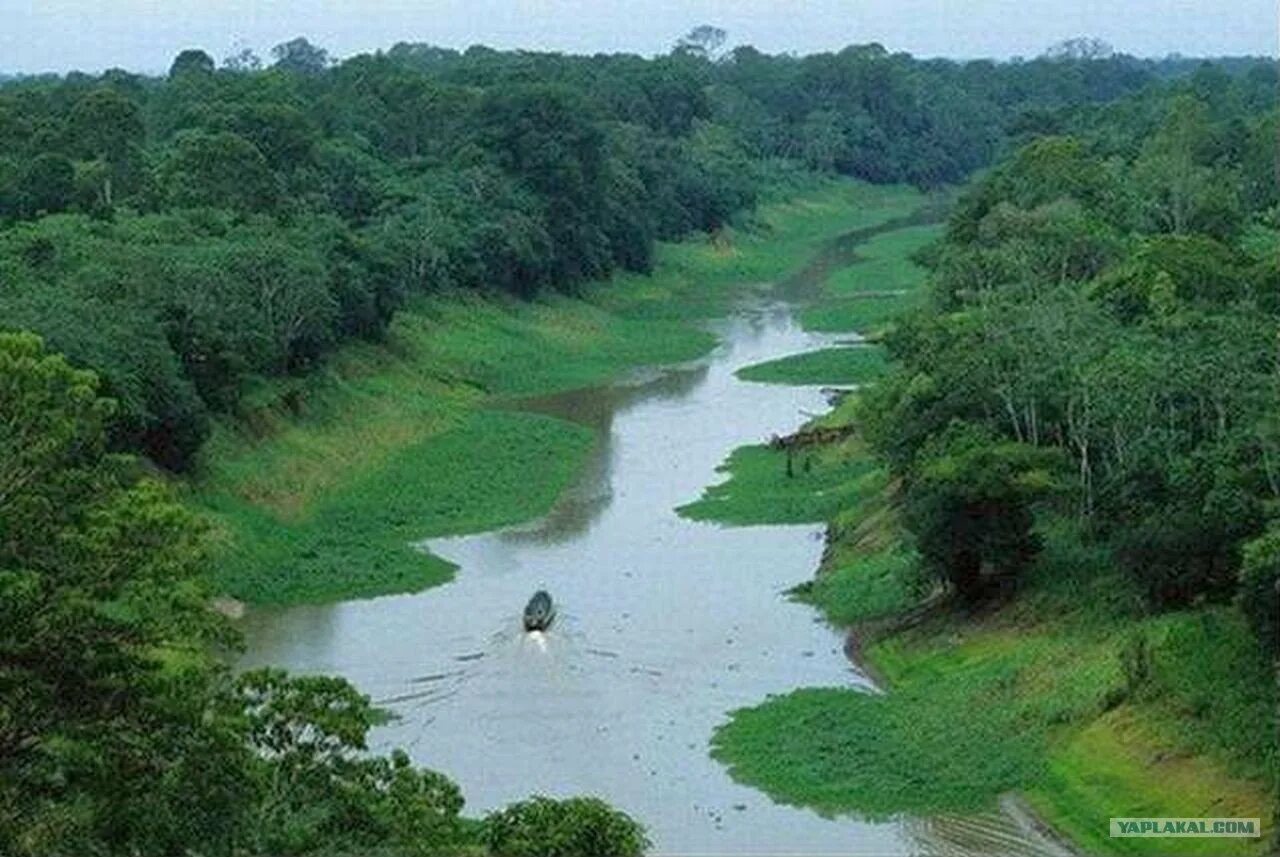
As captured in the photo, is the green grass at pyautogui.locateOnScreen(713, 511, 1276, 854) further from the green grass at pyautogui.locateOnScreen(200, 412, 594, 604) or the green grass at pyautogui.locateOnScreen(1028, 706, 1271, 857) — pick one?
the green grass at pyautogui.locateOnScreen(200, 412, 594, 604)

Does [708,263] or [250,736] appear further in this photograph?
[708,263]

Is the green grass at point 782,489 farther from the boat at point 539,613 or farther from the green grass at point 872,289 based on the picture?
the green grass at point 872,289

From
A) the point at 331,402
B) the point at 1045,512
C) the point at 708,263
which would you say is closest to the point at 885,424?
the point at 1045,512

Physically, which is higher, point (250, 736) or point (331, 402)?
point (250, 736)

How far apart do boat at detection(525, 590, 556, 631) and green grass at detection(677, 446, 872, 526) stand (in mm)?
8500

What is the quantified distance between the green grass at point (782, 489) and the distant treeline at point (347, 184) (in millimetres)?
11149

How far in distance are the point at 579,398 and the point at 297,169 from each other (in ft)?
45.6

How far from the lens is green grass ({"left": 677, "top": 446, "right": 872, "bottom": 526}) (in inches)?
1741

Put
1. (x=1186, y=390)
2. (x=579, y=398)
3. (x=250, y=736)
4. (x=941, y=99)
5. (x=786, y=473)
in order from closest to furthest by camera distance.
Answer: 1. (x=250, y=736)
2. (x=1186, y=390)
3. (x=786, y=473)
4. (x=579, y=398)
5. (x=941, y=99)

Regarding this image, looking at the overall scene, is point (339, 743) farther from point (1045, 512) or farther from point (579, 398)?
point (579, 398)

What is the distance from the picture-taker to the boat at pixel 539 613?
3505 cm

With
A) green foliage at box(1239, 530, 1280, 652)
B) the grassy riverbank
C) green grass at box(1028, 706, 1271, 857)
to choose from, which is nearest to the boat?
the grassy riverbank

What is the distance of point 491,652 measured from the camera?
34.2 meters

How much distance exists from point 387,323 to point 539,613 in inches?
989
